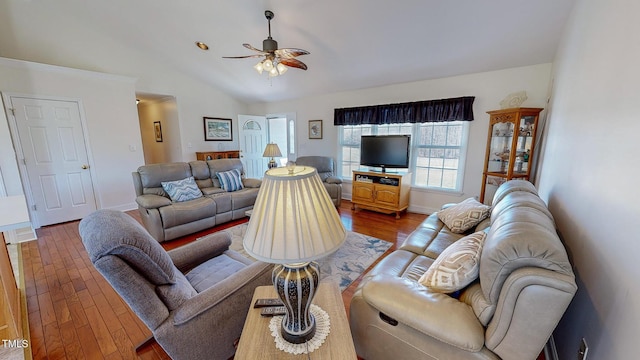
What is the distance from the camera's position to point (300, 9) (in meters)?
2.68

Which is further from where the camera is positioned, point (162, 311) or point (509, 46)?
point (509, 46)

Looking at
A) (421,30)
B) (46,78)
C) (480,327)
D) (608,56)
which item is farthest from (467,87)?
(46,78)

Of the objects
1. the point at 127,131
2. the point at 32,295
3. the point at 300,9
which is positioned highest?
the point at 300,9

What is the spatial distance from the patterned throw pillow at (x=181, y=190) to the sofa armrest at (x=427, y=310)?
303cm

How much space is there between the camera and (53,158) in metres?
3.57

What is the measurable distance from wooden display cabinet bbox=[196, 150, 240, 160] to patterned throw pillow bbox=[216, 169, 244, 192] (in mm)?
1745

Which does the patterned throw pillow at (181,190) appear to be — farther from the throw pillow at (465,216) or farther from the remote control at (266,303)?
the throw pillow at (465,216)

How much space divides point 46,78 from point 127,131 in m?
1.12

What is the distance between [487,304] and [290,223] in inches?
34.0

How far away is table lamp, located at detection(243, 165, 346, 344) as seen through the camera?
0.78 meters

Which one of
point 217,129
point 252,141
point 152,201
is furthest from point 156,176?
point 252,141

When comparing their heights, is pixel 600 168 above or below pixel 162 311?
above

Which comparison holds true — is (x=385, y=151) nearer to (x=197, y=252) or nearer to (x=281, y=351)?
(x=197, y=252)

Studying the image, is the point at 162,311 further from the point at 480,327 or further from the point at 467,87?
the point at 467,87
